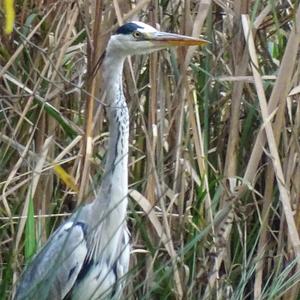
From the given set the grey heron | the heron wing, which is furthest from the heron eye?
the heron wing

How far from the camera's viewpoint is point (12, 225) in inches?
93.5

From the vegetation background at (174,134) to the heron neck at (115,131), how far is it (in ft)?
0.22

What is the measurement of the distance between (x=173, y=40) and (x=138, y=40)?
87 millimetres

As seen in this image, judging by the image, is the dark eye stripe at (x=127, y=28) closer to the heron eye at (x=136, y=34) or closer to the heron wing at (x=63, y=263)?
the heron eye at (x=136, y=34)

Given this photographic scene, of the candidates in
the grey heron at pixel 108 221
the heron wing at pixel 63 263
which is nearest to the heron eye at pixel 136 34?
the grey heron at pixel 108 221

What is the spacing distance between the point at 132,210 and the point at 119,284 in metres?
0.51

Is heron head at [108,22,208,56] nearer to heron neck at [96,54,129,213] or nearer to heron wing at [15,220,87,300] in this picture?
heron neck at [96,54,129,213]

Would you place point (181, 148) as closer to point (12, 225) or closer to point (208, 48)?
point (208, 48)

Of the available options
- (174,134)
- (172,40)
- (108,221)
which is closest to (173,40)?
(172,40)

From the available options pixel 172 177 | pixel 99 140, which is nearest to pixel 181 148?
pixel 172 177

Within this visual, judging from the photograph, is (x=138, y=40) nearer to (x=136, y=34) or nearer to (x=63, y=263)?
(x=136, y=34)

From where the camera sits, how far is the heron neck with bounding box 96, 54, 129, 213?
2141 millimetres

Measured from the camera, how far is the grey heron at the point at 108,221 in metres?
2.14

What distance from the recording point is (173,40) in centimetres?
211
